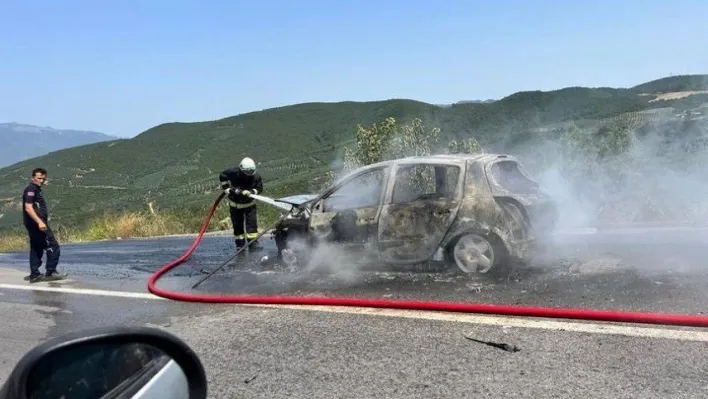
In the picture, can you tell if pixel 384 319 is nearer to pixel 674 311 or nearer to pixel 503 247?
pixel 503 247

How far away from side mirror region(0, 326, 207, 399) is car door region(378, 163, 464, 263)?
555cm

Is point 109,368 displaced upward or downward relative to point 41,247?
upward

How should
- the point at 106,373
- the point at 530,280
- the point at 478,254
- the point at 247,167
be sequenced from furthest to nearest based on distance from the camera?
the point at 247,167 < the point at 478,254 < the point at 530,280 < the point at 106,373

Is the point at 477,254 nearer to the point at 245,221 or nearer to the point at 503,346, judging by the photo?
the point at 503,346

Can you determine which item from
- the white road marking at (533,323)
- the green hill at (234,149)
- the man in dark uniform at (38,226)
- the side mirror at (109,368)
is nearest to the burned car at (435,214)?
the white road marking at (533,323)

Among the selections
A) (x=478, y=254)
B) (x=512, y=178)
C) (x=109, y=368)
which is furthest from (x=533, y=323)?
(x=109, y=368)

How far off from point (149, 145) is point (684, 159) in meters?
89.7

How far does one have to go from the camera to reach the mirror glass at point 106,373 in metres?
1.58

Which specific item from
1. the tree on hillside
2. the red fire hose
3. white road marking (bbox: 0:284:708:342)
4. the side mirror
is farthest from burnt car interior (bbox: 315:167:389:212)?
the tree on hillside

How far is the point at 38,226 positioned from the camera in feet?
29.3

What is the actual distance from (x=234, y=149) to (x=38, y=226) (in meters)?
77.6

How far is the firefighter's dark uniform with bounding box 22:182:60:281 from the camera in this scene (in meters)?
8.91

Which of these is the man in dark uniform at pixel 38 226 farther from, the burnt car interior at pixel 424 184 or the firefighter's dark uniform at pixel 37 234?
the burnt car interior at pixel 424 184

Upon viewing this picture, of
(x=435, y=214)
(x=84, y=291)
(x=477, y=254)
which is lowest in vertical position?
(x=84, y=291)
